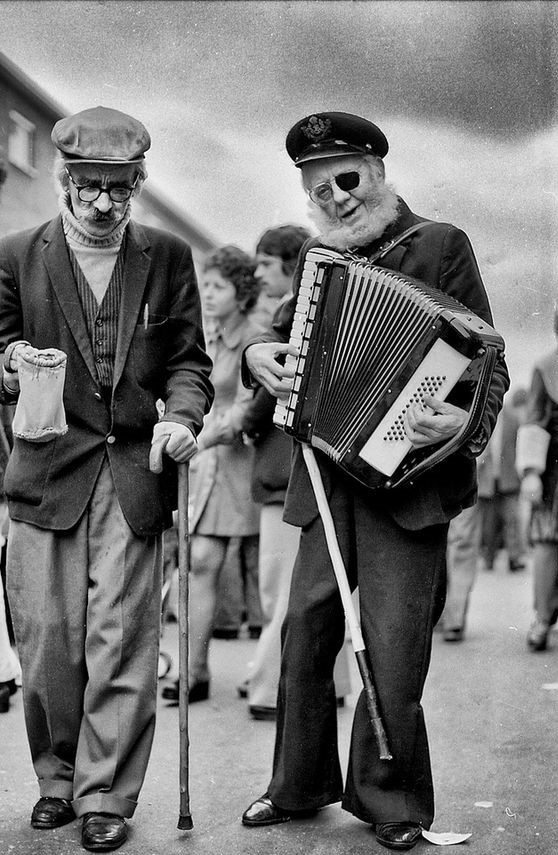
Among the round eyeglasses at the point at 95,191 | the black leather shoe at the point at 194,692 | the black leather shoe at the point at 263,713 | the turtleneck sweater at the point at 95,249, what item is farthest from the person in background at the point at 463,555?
the round eyeglasses at the point at 95,191

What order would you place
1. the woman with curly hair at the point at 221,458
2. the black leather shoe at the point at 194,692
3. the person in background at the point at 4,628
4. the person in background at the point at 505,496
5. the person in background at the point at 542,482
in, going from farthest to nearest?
the person in background at the point at 505,496 → the person in background at the point at 542,482 → the woman with curly hair at the point at 221,458 → the black leather shoe at the point at 194,692 → the person in background at the point at 4,628

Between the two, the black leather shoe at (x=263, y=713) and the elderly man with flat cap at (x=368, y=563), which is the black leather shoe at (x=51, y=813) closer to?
the elderly man with flat cap at (x=368, y=563)

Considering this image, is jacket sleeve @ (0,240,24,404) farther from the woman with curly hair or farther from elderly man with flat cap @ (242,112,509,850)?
the woman with curly hair

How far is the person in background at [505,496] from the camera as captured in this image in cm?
1046

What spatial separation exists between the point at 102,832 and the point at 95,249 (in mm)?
1624

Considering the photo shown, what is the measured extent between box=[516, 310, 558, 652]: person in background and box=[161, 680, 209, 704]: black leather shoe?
2.18m

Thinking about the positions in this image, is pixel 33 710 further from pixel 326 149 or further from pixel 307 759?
pixel 326 149

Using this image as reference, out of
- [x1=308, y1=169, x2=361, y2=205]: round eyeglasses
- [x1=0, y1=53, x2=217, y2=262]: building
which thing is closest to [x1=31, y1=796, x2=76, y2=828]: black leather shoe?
[x1=0, y1=53, x2=217, y2=262]: building

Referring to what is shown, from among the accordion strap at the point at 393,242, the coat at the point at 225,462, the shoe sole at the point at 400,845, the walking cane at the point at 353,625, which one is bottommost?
the shoe sole at the point at 400,845

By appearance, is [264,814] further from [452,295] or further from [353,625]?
[452,295]

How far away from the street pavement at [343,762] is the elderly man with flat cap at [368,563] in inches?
5.4

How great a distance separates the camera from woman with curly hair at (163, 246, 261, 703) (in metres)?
5.61

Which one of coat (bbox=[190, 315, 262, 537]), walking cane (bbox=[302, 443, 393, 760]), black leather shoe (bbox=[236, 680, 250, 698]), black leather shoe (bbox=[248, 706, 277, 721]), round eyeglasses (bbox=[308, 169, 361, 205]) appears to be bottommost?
black leather shoe (bbox=[248, 706, 277, 721])

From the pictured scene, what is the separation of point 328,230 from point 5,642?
94.3 inches
